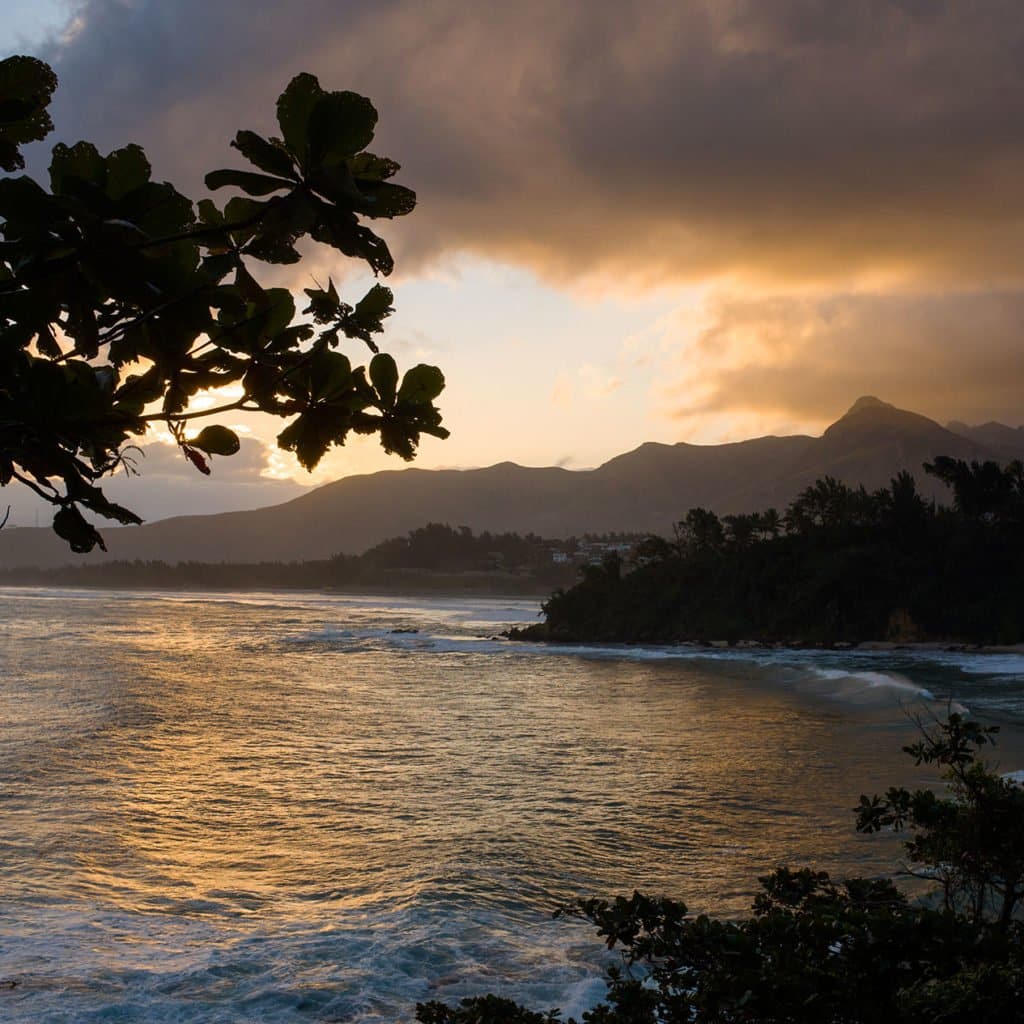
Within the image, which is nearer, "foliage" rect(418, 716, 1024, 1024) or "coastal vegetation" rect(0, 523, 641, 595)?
"foliage" rect(418, 716, 1024, 1024)

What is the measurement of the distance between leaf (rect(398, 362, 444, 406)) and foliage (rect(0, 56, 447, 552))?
6.4 inches

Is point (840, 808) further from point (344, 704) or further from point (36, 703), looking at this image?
point (36, 703)

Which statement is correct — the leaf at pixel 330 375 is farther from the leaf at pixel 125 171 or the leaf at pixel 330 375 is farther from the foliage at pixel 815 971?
the foliage at pixel 815 971

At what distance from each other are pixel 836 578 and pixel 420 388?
53.5 meters

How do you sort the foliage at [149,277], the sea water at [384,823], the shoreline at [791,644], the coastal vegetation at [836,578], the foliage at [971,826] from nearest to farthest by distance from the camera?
the foliage at [149,277] → the foliage at [971,826] → the sea water at [384,823] → the shoreline at [791,644] → the coastal vegetation at [836,578]

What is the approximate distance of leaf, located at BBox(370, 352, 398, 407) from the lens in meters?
2.59

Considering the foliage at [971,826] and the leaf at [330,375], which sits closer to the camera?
the leaf at [330,375]

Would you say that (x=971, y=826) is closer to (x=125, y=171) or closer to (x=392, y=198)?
(x=392, y=198)

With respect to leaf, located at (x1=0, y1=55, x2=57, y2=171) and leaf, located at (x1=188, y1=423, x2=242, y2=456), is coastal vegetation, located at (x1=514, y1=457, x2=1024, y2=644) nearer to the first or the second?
leaf, located at (x1=188, y1=423, x2=242, y2=456)

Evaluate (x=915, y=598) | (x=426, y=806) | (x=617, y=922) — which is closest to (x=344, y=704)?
(x=426, y=806)

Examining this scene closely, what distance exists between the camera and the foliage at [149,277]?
6.38 feet

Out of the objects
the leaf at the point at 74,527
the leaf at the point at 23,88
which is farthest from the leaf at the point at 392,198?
the leaf at the point at 74,527

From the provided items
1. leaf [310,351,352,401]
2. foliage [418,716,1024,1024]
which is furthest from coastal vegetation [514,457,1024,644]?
leaf [310,351,352,401]

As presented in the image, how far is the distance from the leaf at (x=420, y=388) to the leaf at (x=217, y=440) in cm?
46
